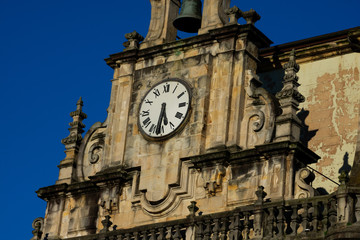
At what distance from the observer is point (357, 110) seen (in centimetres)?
3294

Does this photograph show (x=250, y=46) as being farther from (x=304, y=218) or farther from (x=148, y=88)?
(x=304, y=218)

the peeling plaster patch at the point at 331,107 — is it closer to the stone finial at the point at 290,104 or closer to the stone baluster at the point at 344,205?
the stone finial at the point at 290,104

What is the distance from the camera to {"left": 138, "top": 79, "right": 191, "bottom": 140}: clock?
3328 centimetres

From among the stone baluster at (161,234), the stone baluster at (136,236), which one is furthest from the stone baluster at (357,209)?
the stone baluster at (136,236)

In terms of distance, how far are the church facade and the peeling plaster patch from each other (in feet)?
0.08

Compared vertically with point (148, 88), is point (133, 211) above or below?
below

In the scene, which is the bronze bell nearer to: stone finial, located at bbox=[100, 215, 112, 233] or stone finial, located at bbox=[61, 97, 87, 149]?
stone finial, located at bbox=[61, 97, 87, 149]

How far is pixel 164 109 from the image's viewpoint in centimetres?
3359

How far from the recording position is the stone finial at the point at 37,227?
34.4 metres

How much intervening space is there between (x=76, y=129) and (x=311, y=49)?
6.12m

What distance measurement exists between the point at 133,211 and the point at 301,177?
4392 mm

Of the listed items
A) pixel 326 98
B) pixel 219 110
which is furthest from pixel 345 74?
pixel 219 110

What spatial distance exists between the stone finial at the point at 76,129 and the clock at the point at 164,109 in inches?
79.7

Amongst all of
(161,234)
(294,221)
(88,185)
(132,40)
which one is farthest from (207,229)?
(132,40)
